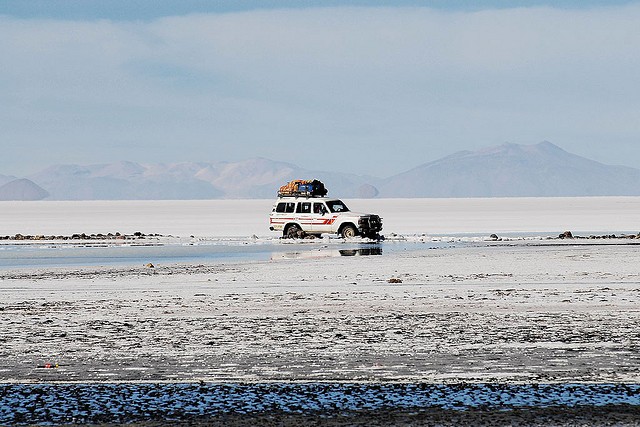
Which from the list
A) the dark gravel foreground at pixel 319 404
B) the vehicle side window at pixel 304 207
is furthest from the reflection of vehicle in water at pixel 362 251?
the dark gravel foreground at pixel 319 404

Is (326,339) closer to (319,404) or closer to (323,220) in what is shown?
(319,404)

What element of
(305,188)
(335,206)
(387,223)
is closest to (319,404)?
(335,206)

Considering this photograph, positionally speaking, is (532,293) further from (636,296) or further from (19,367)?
(19,367)

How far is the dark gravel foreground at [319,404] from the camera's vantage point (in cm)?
876

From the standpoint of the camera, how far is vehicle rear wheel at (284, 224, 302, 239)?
1848 inches

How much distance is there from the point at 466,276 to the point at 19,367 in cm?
1448

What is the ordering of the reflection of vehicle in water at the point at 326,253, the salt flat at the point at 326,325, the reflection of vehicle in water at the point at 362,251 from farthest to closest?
the reflection of vehicle in water at the point at 362,251, the reflection of vehicle in water at the point at 326,253, the salt flat at the point at 326,325

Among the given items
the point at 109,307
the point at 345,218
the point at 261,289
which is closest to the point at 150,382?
the point at 109,307

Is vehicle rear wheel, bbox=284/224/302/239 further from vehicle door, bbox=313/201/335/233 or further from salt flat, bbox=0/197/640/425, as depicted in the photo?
salt flat, bbox=0/197/640/425

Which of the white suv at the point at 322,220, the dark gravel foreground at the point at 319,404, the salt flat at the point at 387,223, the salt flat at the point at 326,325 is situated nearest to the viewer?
the dark gravel foreground at the point at 319,404

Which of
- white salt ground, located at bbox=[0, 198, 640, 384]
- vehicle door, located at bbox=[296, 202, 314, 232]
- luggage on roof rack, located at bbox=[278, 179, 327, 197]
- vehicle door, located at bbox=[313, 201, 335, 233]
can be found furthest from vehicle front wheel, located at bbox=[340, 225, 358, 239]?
white salt ground, located at bbox=[0, 198, 640, 384]

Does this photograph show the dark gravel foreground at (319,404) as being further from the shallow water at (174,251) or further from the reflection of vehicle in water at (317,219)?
the reflection of vehicle in water at (317,219)

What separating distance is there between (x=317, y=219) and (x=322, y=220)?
0.74 ft

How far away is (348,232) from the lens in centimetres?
4656
